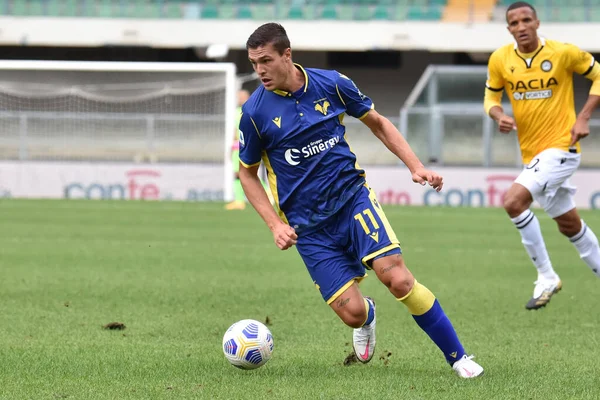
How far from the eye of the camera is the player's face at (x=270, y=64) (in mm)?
5129

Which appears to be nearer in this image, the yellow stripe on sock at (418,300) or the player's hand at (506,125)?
the yellow stripe on sock at (418,300)

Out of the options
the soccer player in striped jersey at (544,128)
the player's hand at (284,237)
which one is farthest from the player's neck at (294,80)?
the soccer player in striped jersey at (544,128)

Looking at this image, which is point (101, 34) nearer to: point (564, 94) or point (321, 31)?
point (321, 31)

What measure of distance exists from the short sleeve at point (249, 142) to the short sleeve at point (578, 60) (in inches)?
147

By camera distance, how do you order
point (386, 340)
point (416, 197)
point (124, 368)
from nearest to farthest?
point (124, 368) < point (386, 340) < point (416, 197)

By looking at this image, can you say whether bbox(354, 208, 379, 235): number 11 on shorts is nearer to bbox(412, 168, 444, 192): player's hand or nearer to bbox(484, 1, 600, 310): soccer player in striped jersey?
bbox(412, 168, 444, 192): player's hand

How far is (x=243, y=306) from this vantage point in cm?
795

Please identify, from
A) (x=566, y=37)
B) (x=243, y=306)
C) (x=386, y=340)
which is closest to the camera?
(x=386, y=340)

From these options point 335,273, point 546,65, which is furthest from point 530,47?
point 335,273

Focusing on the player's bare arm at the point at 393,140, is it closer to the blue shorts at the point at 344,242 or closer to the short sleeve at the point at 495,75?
the blue shorts at the point at 344,242

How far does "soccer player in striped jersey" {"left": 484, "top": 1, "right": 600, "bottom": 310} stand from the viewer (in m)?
8.04

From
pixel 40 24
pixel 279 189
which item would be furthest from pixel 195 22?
pixel 279 189

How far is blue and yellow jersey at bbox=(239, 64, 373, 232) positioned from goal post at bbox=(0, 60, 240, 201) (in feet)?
58.7

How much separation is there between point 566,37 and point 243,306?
986 inches
